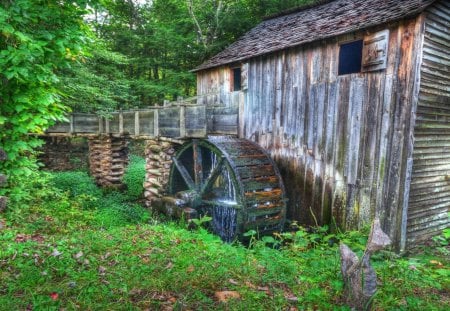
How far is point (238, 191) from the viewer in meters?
7.28

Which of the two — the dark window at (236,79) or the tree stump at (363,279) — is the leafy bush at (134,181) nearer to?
the dark window at (236,79)

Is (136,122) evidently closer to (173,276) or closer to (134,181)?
(134,181)

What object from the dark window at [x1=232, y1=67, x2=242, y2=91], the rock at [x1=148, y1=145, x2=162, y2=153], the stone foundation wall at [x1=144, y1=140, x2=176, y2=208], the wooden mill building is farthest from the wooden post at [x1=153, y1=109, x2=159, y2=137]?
the wooden mill building

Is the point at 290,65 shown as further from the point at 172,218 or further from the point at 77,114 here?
the point at 77,114

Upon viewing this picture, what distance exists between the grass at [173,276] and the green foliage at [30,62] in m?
1.37

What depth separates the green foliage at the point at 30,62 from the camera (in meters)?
4.34

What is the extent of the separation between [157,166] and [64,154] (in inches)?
310

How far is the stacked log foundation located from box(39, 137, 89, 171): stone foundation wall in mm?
2590

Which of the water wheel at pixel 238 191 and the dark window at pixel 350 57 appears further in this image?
the dark window at pixel 350 57

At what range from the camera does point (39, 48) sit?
4.29 m

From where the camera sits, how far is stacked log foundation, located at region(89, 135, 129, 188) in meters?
13.0

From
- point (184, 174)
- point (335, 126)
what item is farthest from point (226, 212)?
point (335, 126)

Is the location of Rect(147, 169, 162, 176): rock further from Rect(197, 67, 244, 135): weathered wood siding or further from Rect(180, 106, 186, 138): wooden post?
Rect(197, 67, 244, 135): weathered wood siding

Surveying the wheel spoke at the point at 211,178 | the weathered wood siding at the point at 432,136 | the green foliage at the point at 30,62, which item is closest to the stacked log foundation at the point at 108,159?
the wheel spoke at the point at 211,178
